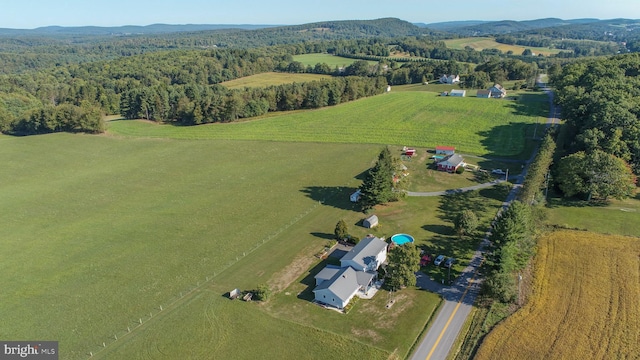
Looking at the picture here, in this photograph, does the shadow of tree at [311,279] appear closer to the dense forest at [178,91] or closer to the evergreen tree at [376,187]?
the evergreen tree at [376,187]

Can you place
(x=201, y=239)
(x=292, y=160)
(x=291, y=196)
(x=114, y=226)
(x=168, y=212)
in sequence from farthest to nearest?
→ (x=292, y=160)
(x=291, y=196)
(x=168, y=212)
(x=114, y=226)
(x=201, y=239)

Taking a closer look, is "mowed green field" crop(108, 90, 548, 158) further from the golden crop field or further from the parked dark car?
the parked dark car

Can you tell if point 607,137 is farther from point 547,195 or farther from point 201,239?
point 201,239

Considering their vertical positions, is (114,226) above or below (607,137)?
below

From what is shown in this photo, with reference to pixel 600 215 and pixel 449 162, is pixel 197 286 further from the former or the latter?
pixel 600 215

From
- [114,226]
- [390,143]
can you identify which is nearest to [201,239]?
[114,226]

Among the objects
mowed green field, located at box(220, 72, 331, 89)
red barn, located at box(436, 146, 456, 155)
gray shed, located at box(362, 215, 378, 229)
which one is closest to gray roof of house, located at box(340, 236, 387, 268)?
gray shed, located at box(362, 215, 378, 229)
